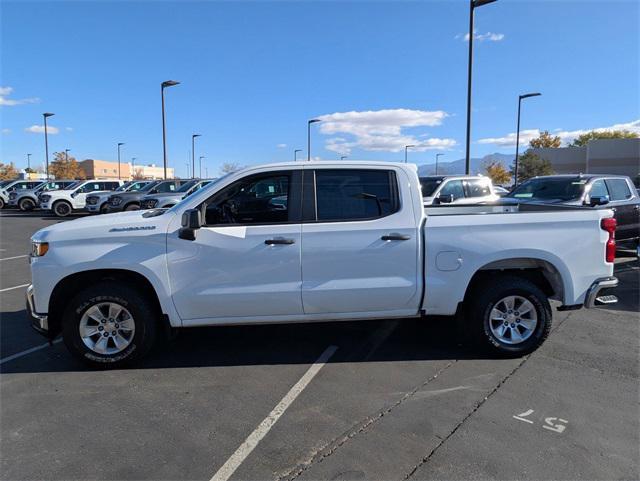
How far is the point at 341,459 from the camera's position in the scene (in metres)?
2.92

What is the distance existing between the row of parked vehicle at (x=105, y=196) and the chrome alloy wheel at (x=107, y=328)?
41.9 ft

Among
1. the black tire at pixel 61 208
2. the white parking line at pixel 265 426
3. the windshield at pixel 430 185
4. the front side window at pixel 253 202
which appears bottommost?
the white parking line at pixel 265 426

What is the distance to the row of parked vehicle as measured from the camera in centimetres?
1850

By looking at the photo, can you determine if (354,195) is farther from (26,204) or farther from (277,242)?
(26,204)

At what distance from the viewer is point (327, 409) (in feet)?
11.7

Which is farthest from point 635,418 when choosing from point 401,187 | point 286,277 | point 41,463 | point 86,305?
point 86,305

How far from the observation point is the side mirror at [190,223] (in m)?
4.04

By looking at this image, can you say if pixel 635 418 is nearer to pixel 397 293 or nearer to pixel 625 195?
pixel 397 293

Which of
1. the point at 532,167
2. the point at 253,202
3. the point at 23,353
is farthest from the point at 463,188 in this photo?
the point at 532,167

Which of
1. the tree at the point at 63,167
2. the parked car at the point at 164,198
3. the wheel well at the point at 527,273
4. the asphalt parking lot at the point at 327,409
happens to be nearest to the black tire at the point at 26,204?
the parked car at the point at 164,198

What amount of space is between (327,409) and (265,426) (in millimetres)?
509

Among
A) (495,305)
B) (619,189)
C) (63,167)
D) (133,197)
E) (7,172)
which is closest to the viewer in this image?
(495,305)

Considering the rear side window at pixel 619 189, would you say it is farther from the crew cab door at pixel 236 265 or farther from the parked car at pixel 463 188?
the crew cab door at pixel 236 265

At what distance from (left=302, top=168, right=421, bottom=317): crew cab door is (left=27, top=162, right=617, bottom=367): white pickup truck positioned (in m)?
0.01
